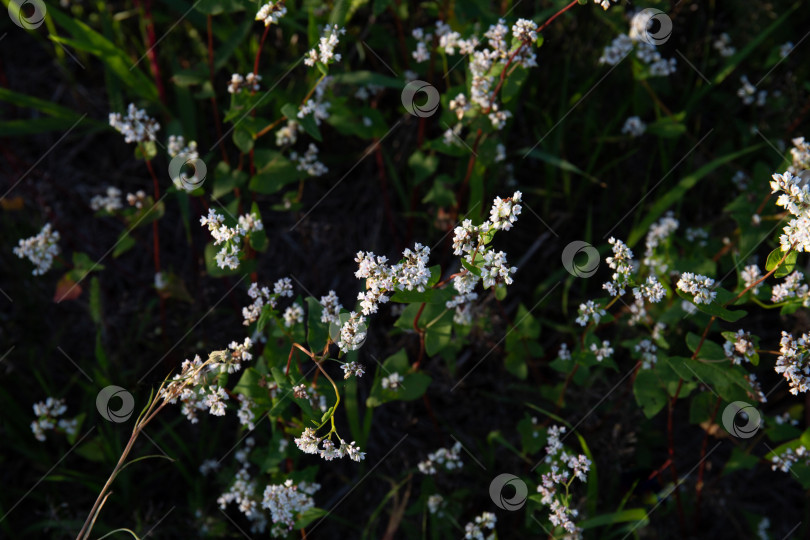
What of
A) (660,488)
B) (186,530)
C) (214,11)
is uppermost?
(214,11)

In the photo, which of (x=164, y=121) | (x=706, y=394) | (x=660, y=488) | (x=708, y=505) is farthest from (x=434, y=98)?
(x=708, y=505)

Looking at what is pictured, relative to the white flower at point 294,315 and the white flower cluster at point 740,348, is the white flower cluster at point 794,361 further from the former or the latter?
the white flower at point 294,315

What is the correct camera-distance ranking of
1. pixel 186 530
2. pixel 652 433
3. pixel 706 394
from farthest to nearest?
pixel 652 433
pixel 186 530
pixel 706 394

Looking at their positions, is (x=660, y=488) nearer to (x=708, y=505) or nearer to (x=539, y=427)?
(x=708, y=505)

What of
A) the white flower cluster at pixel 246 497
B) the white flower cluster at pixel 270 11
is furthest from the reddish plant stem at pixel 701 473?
the white flower cluster at pixel 270 11

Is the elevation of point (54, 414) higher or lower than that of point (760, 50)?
lower

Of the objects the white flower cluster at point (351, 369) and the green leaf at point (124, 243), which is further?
the green leaf at point (124, 243)

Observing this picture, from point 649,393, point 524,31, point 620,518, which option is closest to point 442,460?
point 620,518
